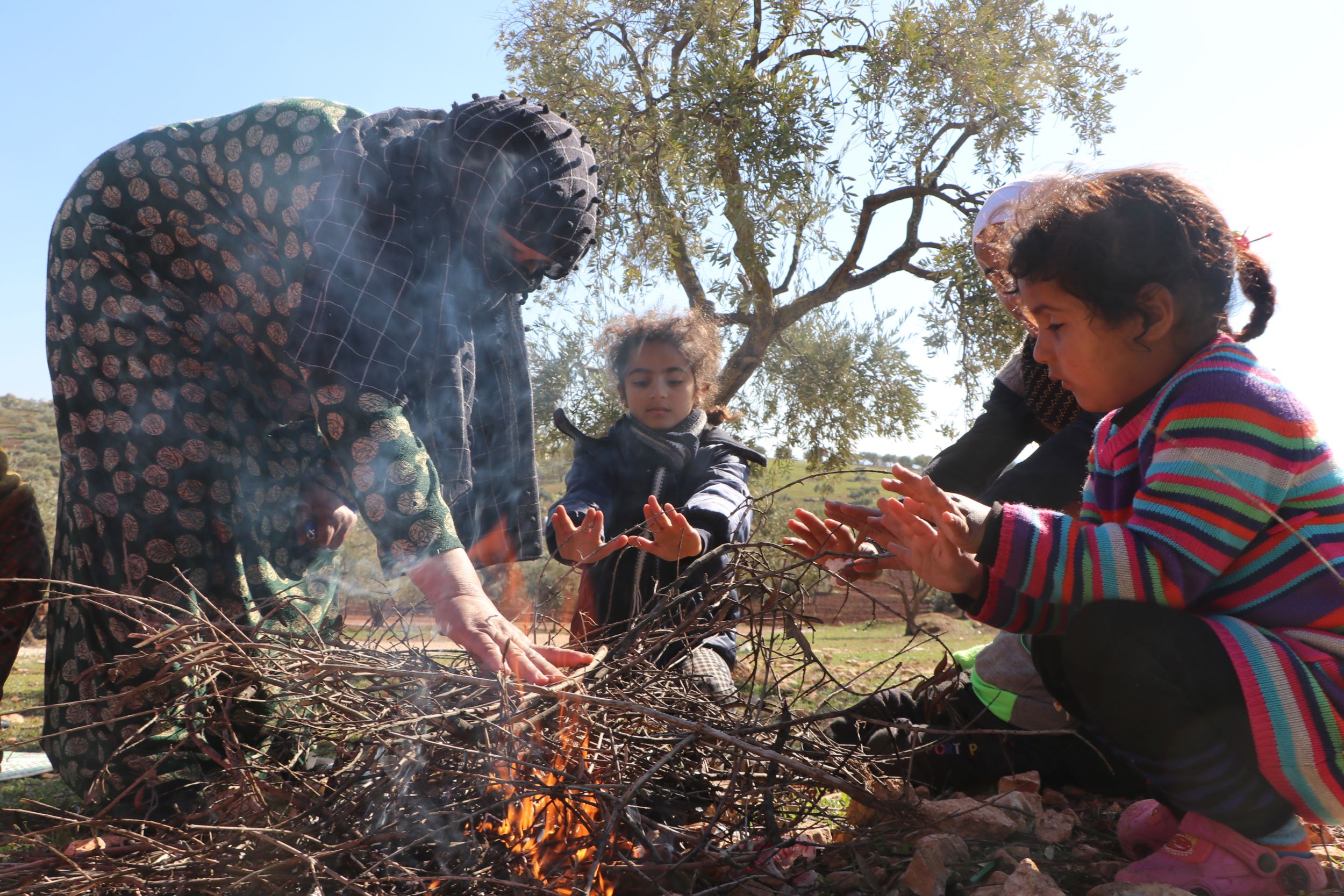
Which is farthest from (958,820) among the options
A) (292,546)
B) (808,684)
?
(808,684)

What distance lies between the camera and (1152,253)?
175 cm

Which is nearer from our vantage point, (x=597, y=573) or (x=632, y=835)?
(x=632, y=835)

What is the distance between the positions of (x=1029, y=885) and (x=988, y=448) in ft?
5.66

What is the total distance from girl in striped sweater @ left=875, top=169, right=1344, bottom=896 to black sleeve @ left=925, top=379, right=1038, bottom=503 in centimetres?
114

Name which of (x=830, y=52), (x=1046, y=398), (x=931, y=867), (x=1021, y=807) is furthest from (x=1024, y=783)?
(x=830, y=52)

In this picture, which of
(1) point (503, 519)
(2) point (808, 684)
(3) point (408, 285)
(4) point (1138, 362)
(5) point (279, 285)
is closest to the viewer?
(4) point (1138, 362)

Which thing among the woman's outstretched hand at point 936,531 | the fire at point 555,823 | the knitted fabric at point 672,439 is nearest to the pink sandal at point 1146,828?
the woman's outstretched hand at point 936,531

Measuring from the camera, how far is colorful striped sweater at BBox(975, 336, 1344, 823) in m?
1.49

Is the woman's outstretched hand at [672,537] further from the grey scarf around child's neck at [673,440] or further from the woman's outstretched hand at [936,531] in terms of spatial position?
the grey scarf around child's neck at [673,440]

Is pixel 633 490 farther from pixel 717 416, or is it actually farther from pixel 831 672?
pixel 831 672

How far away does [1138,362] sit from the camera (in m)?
1.79

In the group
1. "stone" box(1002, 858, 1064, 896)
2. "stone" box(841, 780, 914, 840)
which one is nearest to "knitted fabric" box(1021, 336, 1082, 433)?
"stone" box(841, 780, 914, 840)

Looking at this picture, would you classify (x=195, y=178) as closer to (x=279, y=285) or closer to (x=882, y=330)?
(x=279, y=285)

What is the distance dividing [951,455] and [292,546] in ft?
6.95
